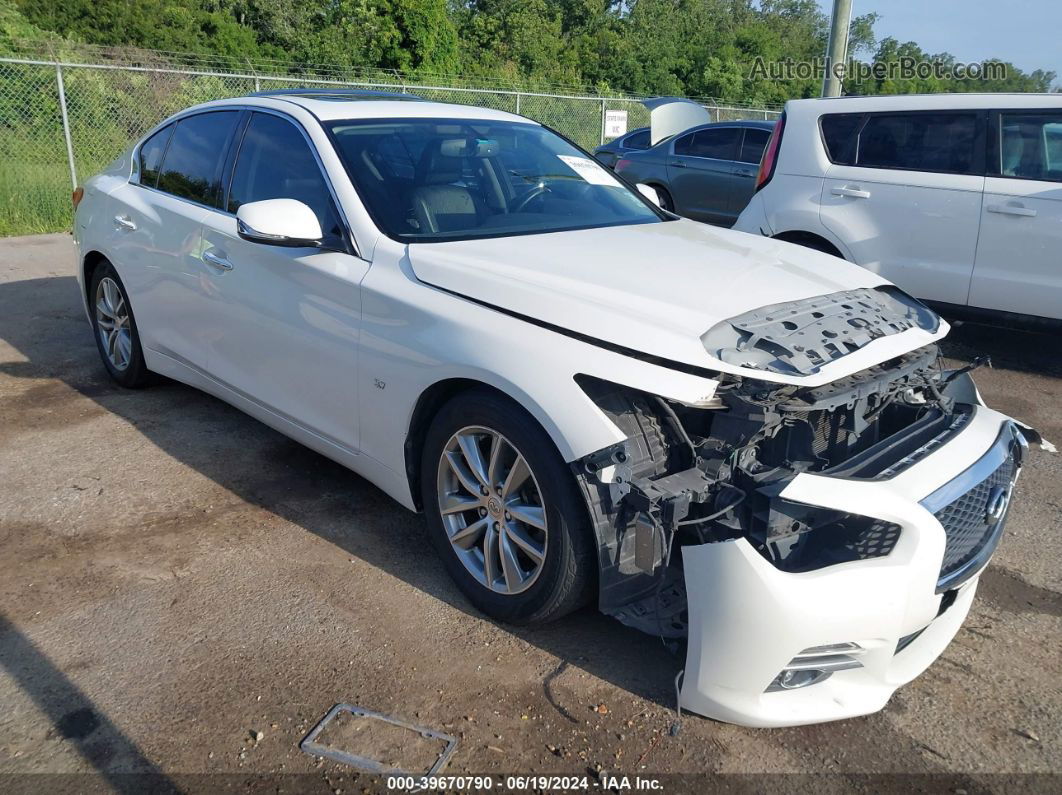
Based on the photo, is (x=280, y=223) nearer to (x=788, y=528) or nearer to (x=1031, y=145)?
(x=788, y=528)

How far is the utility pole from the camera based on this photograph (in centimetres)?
1214

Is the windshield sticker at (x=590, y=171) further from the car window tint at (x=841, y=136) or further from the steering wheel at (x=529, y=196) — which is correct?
the car window tint at (x=841, y=136)

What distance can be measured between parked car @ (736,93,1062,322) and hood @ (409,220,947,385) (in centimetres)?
296

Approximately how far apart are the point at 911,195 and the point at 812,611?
480 cm

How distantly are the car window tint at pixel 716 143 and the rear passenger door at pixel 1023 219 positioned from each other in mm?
4675

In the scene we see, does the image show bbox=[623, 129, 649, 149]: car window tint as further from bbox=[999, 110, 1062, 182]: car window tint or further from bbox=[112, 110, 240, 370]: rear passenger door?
bbox=[112, 110, 240, 370]: rear passenger door

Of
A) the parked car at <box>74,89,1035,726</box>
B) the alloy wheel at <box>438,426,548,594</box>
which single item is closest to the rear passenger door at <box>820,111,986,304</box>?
the parked car at <box>74,89,1035,726</box>

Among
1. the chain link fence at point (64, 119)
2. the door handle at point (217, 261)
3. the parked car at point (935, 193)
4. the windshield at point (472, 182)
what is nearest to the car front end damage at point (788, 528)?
the windshield at point (472, 182)

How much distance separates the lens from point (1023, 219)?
19.5 feet

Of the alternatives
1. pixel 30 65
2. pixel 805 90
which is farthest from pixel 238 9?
pixel 30 65

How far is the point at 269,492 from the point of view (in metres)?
4.29

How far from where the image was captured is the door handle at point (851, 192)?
259 inches

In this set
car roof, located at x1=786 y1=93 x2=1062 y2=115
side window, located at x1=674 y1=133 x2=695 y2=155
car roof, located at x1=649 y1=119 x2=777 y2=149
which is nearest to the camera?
car roof, located at x1=786 y1=93 x2=1062 y2=115

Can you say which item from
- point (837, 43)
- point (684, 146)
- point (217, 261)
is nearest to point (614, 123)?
point (837, 43)
